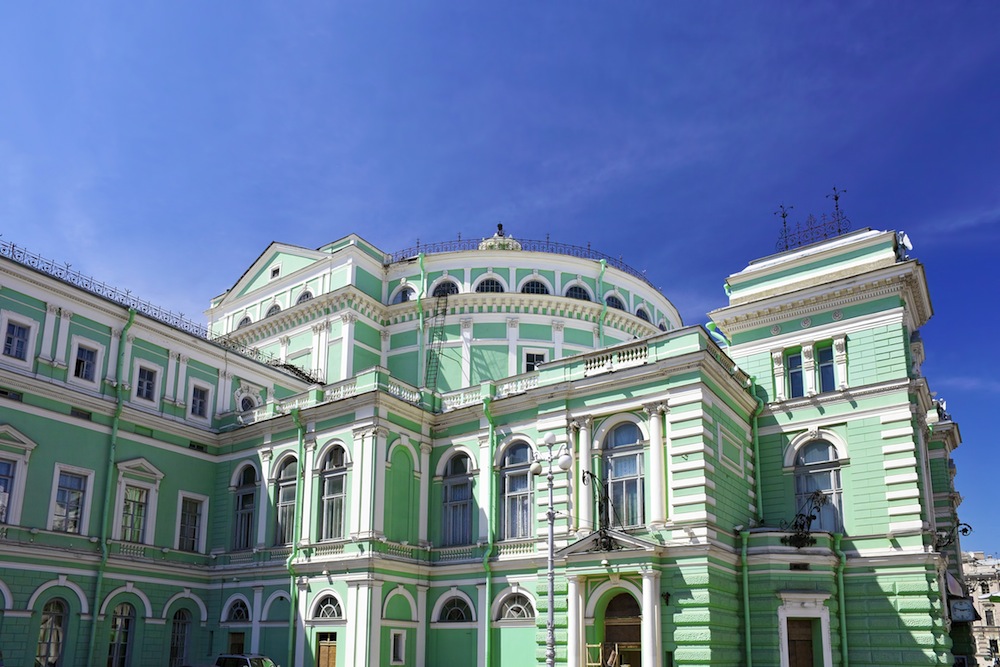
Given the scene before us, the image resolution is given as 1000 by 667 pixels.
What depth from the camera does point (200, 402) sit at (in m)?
36.3

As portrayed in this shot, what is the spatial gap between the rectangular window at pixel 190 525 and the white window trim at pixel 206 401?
3337mm

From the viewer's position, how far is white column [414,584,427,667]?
29.9 m

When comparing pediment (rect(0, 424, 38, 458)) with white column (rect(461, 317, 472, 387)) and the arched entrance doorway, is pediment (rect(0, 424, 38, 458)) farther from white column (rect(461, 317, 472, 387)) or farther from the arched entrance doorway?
the arched entrance doorway

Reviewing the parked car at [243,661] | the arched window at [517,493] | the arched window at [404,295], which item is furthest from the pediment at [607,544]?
the arched window at [404,295]

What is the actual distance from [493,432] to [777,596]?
10.7 meters

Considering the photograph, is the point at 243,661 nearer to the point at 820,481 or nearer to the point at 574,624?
the point at 574,624

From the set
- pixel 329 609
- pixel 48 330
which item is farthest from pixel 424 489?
pixel 48 330

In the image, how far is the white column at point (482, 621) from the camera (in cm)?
2862

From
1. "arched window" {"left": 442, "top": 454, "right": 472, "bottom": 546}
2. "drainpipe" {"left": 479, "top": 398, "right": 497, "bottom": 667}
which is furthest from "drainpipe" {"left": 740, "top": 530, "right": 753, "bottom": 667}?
"arched window" {"left": 442, "top": 454, "right": 472, "bottom": 546}

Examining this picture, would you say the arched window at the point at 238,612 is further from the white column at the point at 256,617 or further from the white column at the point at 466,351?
the white column at the point at 466,351

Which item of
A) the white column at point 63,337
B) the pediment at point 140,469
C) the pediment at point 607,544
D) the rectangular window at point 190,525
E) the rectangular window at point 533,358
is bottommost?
the pediment at point 607,544

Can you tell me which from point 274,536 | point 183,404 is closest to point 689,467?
point 274,536

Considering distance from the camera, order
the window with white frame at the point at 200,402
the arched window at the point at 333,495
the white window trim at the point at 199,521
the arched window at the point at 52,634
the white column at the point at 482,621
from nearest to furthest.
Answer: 1. the arched window at the point at 52,634
2. the white column at the point at 482,621
3. the arched window at the point at 333,495
4. the white window trim at the point at 199,521
5. the window with white frame at the point at 200,402

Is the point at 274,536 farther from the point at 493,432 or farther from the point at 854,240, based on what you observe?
the point at 854,240
